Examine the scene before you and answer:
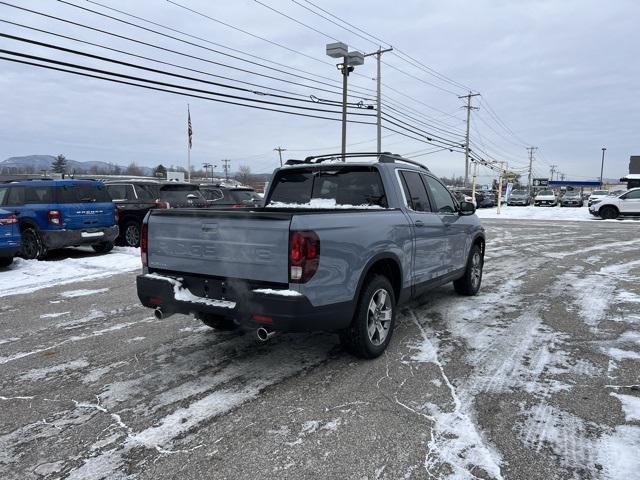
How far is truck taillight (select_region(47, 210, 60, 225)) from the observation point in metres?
10.2

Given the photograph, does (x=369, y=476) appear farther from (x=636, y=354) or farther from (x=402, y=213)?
(x=636, y=354)

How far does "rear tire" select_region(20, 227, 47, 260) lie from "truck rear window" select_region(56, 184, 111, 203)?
890 millimetres

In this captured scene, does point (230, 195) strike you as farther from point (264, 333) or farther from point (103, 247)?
point (264, 333)

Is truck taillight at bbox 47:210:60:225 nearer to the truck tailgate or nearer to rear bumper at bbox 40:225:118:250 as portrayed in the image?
rear bumper at bbox 40:225:118:250

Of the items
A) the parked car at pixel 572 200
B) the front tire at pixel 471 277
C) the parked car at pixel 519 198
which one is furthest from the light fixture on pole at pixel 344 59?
the parked car at pixel 572 200

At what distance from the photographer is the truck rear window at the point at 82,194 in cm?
1058

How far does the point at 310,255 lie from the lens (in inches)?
144

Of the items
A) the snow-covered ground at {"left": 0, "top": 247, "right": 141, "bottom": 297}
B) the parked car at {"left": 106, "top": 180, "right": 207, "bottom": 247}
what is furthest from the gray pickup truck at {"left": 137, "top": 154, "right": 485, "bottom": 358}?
the parked car at {"left": 106, "top": 180, "right": 207, "bottom": 247}

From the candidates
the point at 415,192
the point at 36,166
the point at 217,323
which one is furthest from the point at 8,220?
the point at 36,166

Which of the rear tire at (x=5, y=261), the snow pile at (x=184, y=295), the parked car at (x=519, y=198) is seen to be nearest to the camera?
the snow pile at (x=184, y=295)

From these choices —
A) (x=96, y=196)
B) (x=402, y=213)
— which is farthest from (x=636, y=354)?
(x=96, y=196)

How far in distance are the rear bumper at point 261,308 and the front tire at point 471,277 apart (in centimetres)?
355

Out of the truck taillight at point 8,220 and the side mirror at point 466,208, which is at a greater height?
the side mirror at point 466,208

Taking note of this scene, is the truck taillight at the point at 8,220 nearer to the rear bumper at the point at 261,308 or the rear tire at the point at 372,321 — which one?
the rear bumper at the point at 261,308
